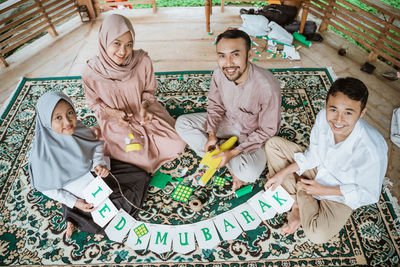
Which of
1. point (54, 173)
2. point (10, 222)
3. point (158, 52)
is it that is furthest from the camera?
point (158, 52)

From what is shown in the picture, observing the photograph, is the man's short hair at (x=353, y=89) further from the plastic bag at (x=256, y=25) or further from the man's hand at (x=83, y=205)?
the plastic bag at (x=256, y=25)

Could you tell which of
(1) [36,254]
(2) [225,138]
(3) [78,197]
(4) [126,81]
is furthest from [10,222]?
(2) [225,138]

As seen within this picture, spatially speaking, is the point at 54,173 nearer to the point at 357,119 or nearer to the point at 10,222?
the point at 10,222

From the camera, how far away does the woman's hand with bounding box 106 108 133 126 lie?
2318mm

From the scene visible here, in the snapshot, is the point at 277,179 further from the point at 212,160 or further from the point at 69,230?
the point at 69,230

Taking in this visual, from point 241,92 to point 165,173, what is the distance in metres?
1.06

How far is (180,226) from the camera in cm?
213

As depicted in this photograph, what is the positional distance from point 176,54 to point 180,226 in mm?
2525

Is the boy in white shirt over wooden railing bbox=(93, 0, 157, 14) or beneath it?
beneath

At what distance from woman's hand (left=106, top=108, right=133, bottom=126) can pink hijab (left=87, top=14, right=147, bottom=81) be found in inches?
11.8

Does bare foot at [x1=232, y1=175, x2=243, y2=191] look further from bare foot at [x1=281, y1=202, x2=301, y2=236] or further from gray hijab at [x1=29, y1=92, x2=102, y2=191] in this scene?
gray hijab at [x1=29, y1=92, x2=102, y2=191]

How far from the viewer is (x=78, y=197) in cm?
205

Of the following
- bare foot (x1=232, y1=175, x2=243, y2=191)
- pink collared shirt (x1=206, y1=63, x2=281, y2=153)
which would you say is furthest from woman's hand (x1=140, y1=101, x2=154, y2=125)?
bare foot (x1=232, y1=175, x2=243, y2=191)

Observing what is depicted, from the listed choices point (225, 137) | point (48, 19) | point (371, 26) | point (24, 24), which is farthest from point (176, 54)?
point (371, 26)
